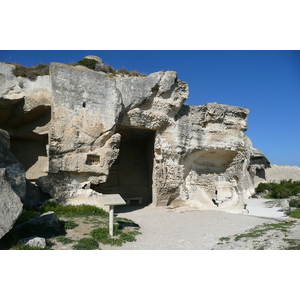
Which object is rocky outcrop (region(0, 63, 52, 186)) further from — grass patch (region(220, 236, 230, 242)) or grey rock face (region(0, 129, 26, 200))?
grass patch (region(220, 236, 230, 242))

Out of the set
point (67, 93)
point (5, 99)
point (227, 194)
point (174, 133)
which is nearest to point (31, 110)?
point (5, 99)

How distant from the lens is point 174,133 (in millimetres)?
13953

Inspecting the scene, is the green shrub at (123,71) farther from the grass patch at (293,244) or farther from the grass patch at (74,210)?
the grass patch at (293,244)

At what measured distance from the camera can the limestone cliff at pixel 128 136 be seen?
1091 cm

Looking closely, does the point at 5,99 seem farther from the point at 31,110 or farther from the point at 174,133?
the point at 174,133

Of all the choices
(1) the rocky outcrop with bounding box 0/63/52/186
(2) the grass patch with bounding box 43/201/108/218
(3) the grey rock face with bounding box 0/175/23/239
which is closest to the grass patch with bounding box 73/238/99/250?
A: (3) the grey rock face with bounding box 0/175/23/239

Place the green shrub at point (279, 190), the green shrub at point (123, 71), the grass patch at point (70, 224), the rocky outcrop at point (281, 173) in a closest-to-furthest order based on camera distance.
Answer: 1. the grass patch at point (70, 224)
2. the green shrub at point (123, 71)
3. the green shrub at point (279, 190)
4. the rocky outcrop at point (281, 173)

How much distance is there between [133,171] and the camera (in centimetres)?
1664

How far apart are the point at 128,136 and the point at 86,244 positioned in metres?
9.69

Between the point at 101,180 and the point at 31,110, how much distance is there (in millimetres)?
4922

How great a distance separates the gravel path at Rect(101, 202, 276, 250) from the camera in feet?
21.8

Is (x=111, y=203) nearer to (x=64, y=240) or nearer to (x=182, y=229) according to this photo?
(x=64, y=240)

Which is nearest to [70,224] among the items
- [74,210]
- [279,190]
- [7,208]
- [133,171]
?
[74,210]

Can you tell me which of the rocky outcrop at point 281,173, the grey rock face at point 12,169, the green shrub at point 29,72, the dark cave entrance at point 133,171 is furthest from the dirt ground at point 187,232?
the rocky outcrop at point 281,173
